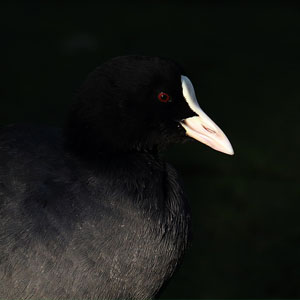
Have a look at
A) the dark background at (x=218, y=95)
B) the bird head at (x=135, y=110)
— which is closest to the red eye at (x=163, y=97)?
the bird head at (x=135, y=110)

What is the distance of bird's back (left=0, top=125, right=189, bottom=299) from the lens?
2189 millimetres

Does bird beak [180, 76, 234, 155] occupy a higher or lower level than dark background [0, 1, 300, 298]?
higher

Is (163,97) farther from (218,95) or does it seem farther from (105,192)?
(218,95)

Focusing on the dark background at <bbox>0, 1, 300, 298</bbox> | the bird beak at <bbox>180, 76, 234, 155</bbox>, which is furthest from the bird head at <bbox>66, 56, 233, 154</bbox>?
the dark background at <bbox>0, 1, 300, 298</bbox>

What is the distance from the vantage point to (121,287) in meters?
2.26

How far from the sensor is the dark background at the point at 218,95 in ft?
10.9

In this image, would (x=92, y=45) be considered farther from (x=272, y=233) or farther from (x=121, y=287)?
(x=121, y=287)

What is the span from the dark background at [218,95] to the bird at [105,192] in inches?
34.5

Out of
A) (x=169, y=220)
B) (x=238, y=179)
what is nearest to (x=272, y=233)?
(x=238, y=179)

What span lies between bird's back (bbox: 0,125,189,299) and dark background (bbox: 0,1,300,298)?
86 cm

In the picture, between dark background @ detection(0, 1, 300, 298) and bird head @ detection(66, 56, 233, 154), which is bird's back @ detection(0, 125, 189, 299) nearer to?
bird head @ detection(66, 56, 233, 154)

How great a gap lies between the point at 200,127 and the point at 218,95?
7.39ft

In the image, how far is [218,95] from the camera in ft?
15.1

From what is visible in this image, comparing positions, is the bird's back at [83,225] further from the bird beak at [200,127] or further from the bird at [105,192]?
the bird beak at [200,127]
